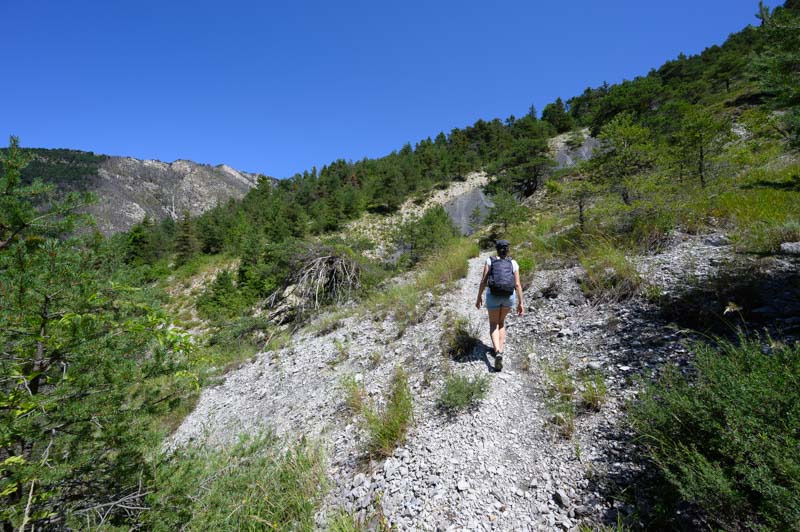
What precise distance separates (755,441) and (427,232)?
43.6ft

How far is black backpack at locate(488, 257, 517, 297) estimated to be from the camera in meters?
4.39

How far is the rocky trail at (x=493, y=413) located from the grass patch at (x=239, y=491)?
0.23m

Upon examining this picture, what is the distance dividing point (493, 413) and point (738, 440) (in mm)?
2072

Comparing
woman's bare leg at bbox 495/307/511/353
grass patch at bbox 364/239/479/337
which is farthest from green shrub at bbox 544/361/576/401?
grass patch at bbox 364/239/479/337

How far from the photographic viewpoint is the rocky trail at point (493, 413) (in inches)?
103

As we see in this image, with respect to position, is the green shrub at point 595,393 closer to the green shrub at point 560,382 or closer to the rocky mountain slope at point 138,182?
the green shrub at point 560,382

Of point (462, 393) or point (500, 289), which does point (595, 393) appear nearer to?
point (462, 393)

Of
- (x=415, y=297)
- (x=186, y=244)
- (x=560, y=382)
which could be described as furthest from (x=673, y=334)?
(x=186, y=244)

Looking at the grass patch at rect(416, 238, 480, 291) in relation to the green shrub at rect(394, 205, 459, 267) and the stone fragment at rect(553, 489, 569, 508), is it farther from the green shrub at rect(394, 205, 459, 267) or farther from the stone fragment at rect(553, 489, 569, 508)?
the stone fragment at rect(553, 489, 569, 508)

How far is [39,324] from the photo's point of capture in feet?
6.49

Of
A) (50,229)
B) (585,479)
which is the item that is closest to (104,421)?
(50,229)

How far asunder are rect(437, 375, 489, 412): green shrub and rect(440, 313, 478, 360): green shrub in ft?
3.19

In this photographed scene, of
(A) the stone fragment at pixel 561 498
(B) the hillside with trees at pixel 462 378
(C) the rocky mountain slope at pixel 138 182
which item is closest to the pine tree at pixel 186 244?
(B) the hillside with trees at pixel 462 378

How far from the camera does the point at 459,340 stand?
16.7 feet
